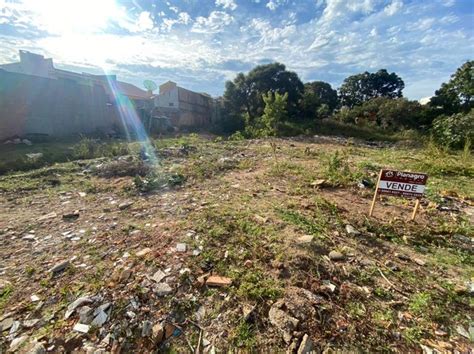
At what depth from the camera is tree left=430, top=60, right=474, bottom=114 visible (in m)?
11.0

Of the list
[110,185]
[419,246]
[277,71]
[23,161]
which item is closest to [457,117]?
[419,246]

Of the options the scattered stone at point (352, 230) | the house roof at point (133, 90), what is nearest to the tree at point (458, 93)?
the scattered stone at point (352, 230)

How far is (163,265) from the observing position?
1960 mm

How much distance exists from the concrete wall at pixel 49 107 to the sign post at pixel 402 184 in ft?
39.1

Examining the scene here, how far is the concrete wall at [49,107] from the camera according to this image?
8883 millimetres

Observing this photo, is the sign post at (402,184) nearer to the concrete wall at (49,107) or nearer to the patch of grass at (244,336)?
the patch of grass at (244,336)

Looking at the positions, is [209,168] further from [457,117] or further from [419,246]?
[457,117]

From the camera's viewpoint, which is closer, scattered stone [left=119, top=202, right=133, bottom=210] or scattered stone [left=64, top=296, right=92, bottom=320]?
scattered stone [left=64, top=296, right=92, bottom=320]

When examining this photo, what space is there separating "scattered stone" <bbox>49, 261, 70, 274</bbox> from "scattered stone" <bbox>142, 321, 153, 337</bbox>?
1030 millimetres

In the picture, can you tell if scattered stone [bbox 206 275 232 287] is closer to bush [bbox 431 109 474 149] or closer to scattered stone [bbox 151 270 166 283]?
scattered stone [bbox 151 270 166 283]

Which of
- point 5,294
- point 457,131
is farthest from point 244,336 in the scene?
point 457,131

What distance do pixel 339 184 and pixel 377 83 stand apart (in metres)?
23.9

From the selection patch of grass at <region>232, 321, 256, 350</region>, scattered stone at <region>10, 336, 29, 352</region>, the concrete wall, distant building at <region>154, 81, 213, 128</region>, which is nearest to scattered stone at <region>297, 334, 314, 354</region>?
patch of grass at <region>232, 321, 256, 350</region>

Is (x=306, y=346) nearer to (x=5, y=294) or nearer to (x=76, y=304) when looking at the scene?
(x=76, y=304)
